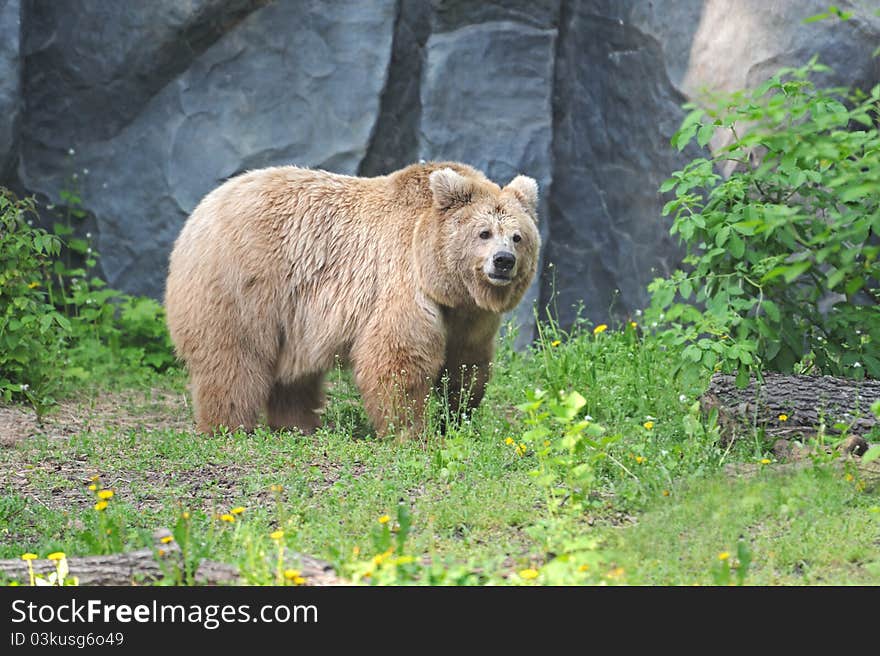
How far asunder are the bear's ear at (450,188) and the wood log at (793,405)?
1.95 m

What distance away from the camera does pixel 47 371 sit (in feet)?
26.9

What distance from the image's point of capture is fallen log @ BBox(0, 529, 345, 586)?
12.7 feet

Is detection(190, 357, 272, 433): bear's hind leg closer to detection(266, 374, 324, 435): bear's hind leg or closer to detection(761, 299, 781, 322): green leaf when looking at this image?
detection(266, 374, 324, 435): bear's hind leg

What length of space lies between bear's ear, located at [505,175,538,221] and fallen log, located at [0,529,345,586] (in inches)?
142

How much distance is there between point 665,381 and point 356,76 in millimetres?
4029

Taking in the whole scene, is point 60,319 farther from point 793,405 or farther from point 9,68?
point 793,405

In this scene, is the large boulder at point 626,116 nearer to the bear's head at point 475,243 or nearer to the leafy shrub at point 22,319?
the bear's head at point 475,243

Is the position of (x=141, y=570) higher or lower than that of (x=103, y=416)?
higher

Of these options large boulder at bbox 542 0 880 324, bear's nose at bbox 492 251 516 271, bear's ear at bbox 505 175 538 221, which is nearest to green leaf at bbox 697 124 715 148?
bear's nose at bbox 492 251 516 271

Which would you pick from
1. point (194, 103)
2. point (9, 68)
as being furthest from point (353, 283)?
point (9, 68)

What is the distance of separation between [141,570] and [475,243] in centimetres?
342

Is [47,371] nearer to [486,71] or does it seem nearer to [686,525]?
[486,71]

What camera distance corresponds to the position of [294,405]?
764 cm

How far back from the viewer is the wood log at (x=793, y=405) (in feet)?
18.9
